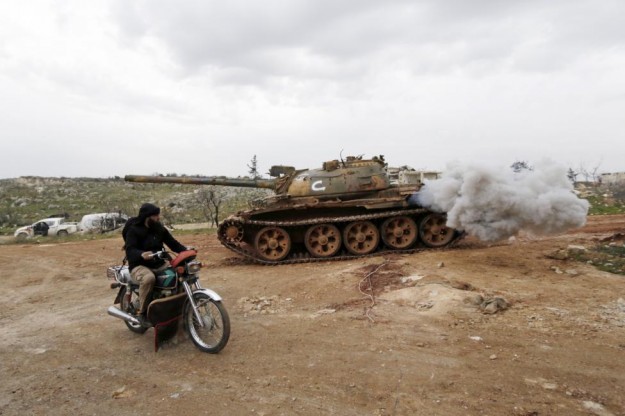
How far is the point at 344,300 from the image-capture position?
24.3ft

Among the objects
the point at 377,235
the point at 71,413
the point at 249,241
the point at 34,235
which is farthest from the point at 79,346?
the point at 34,235

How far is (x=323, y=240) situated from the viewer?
1141cm

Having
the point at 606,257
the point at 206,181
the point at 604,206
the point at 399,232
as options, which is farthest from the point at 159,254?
the point at 604,206

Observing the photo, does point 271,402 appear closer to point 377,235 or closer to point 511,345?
point 511,345

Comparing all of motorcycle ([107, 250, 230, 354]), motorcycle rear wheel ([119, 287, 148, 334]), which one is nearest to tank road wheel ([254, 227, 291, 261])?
motorcycle rear wheel ([119, 287, 148, 334])

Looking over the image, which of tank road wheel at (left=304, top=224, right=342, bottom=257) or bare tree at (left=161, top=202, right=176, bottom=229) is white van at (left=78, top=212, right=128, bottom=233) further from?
tank road wheel at (left=304, top=224, right=342, bottom=257)

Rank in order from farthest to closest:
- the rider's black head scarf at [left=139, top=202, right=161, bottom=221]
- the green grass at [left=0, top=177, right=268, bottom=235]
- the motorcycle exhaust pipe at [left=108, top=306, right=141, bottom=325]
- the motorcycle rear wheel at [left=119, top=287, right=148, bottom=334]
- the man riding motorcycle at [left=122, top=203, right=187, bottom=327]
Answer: the green grass at [left=0, top=177, right=268, bottom=235] → the motorcycle rear wheel at [left=119, top=287, right=148, bottom=334] → the motorcycle exhaust pipe at [left=108, top=306, right=141, bottom=325] → the rider's black head scarf at [left=139, top=202, right=161, bottom=221] → the man riding motorcycle at [left=122, top=203, right=187, bottom=327]

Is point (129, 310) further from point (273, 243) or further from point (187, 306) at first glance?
point (273, 243)

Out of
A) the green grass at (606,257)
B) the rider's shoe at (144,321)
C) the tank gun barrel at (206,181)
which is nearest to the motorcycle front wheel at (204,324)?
the rider's shoe at (144,321)

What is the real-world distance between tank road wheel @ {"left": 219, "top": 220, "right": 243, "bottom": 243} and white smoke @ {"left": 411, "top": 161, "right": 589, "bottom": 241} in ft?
16.9

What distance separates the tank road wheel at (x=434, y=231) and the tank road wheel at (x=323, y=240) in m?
2.16

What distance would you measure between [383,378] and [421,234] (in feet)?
23.8

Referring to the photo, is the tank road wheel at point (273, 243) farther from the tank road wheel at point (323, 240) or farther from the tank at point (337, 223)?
the tank road wheel at point (323, 240)

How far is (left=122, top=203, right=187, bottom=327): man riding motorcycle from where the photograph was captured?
5.73 meters
